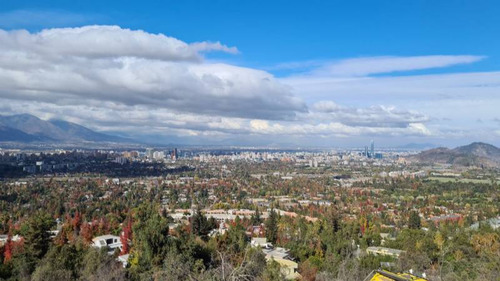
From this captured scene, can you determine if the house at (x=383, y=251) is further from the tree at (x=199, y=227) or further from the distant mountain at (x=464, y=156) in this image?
the distant mountain at (x=464, y=156)

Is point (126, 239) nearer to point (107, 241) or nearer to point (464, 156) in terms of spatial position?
point (107, 241)

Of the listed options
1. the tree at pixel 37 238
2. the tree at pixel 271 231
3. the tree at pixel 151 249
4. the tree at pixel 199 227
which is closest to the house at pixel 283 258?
the tree at pixel 271 231

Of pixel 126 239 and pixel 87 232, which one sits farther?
pixel 87 232

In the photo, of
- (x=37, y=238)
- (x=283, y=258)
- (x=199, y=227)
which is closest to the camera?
(x=37, y=238)

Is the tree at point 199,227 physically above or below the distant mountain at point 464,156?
below

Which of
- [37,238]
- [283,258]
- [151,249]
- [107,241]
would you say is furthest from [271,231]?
[37,238]

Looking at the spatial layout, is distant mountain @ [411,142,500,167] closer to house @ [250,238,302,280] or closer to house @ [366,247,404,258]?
house @ [366,247,404,258]

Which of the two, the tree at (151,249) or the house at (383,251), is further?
the house at (383,251)

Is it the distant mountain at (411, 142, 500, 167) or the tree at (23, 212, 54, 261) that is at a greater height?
the distant mountain at (411, 142, 500, 167)

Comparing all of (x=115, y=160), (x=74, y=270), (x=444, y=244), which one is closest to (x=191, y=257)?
(x=74, y=270)

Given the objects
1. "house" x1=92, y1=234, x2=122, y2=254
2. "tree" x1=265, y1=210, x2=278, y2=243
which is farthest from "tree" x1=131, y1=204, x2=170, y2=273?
"tree" x1=265, y1=210, x2=278, y2=243
